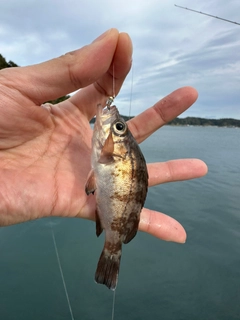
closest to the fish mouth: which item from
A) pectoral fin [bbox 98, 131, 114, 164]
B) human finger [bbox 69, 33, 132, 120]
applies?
pectoral fin [bbox 98, 131, 114, 164]

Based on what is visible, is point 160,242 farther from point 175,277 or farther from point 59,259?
point 59,259

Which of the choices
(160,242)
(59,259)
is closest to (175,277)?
(160,242)

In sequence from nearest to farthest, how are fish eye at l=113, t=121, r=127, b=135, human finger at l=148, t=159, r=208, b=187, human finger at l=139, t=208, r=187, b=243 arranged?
fish eye at l=113, t=121, r=127, b=135, human finger at l=139, t=208, r=187, b=243, human finger at l=148, t=159, r=208, b=187

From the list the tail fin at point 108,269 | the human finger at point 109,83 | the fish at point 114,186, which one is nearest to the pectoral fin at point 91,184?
the fish at point 114,186

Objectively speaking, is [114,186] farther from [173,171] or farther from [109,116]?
[173,171]

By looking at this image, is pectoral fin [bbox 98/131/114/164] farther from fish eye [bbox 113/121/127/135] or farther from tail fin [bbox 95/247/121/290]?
tail fin [bbox 95/247/121/290]

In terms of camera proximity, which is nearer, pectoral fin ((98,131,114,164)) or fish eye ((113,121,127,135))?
pectoral fin ((98,131,114,164))

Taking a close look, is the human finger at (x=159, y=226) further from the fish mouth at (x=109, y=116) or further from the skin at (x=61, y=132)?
the fish mouth at (x=109, y=116)

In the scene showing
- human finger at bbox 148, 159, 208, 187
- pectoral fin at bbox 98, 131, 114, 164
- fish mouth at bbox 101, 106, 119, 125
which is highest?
fish mouth at bbox 101, 106, 119, 125
